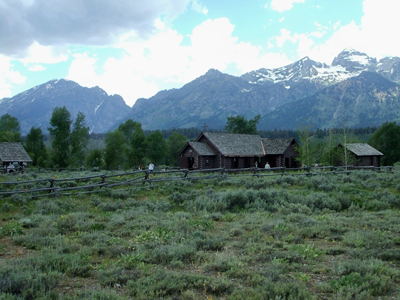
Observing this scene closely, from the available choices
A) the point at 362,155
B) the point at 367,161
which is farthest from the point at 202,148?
the point at 367,161

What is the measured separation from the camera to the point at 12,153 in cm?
4531

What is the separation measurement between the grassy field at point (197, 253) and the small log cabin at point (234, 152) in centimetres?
2560

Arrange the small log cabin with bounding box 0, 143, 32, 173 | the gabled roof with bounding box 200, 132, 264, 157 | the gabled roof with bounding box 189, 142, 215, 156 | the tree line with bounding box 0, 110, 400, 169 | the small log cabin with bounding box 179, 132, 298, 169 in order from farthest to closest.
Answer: the tree line with bounding box 0, 110, 400, 169 → the small log cabin with bounding box 0, 143, 32, 173 → the gabled roof with bounding box 200, 132, 264, 157 → the small log cabin with bounding box 179, 132, 298, 169 → the gabled roof with bounding box 189, 142, 215, 156

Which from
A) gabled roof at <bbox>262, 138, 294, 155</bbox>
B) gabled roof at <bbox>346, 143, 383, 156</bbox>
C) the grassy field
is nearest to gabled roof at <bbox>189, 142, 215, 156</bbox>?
gabled roof at <bbox>262, 138, 294, 155</bbox>

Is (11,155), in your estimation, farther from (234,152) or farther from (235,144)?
(235,144)

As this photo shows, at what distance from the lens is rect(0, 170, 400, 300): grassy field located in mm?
5586

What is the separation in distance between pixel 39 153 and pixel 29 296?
68.2 m

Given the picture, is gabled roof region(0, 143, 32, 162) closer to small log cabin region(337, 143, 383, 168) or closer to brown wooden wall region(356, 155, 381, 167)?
small log cabin region(337, 143, 383, 168)

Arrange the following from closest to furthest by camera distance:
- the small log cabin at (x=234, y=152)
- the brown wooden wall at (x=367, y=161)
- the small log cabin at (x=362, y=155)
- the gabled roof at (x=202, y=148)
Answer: the gabled roof at (x=202, y=148)
the small log cabin at (x=234, y=152)
the small log cabin at (x=362, y=155)
the brown wooden wall at (x=367, y=161)

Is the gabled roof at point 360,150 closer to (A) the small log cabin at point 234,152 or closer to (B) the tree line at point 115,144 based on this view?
(B) the tree line at point 115,144

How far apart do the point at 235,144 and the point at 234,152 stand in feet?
6.61

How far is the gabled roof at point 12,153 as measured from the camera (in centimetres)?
4412

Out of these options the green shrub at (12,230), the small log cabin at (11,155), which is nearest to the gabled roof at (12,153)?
the small log cabin at (11,155)

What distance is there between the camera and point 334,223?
10.8 m
